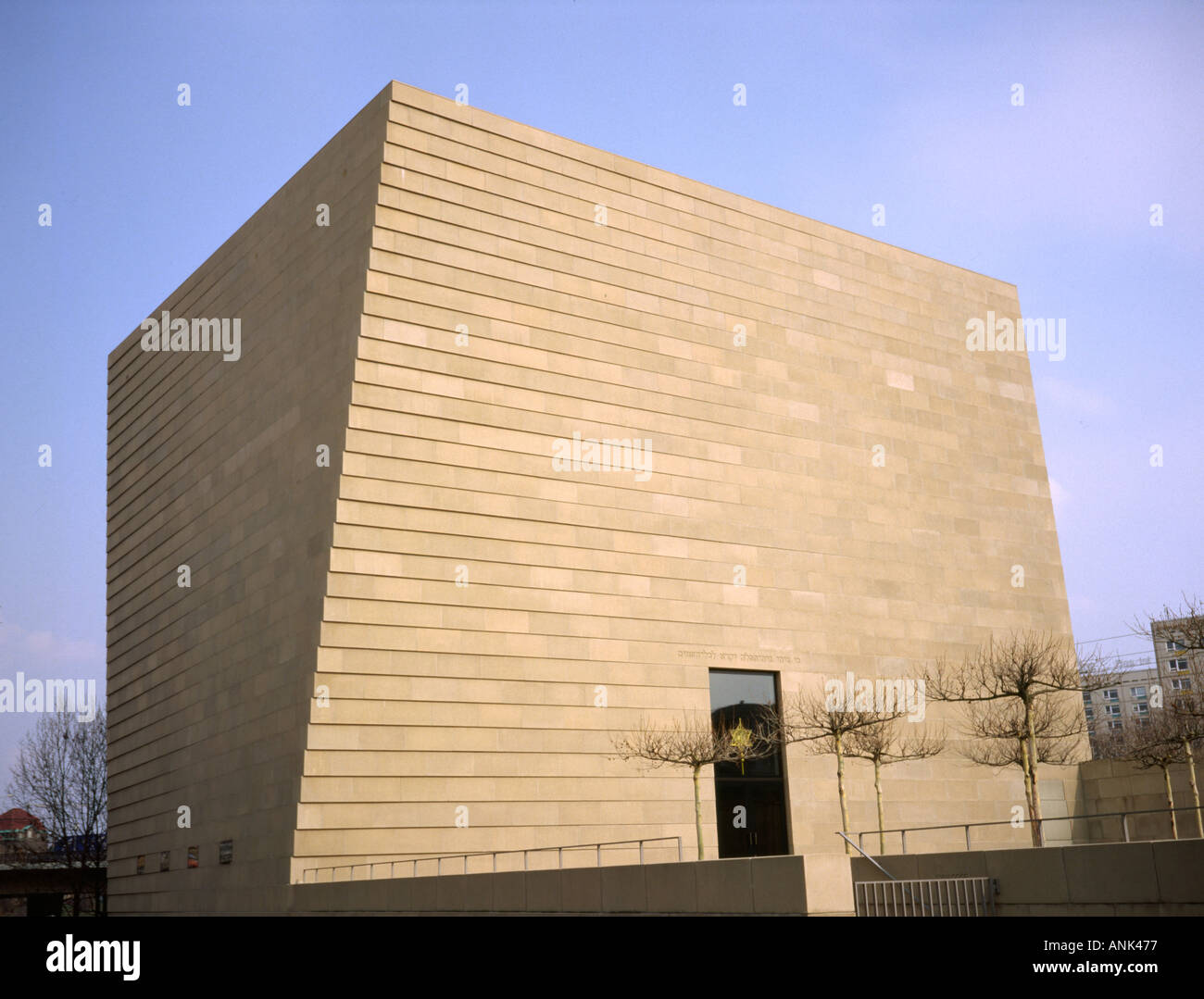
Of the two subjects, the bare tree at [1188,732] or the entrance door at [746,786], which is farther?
the bare tree at [1188,732]

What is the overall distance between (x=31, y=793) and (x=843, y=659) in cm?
4176

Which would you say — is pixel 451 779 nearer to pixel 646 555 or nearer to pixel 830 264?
pixel 646 555

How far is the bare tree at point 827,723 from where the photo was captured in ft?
89.9

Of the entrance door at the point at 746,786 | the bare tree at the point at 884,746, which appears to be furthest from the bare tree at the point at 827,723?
the entrance door at the point at 746,786

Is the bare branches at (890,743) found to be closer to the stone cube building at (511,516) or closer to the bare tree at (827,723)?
the bare tree at (827,723)

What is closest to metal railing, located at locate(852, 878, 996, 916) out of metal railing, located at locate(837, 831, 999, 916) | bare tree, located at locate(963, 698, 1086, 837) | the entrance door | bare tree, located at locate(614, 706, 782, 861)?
metal railing, located at locate(837, 831, 999, 916)

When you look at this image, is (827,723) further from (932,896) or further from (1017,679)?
(932,896)

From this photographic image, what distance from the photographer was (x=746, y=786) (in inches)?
1176

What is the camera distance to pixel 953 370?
38750 mm

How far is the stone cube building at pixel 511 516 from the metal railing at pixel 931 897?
9262mm

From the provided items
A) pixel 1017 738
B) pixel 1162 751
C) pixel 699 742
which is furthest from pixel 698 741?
pixel 1162 751
